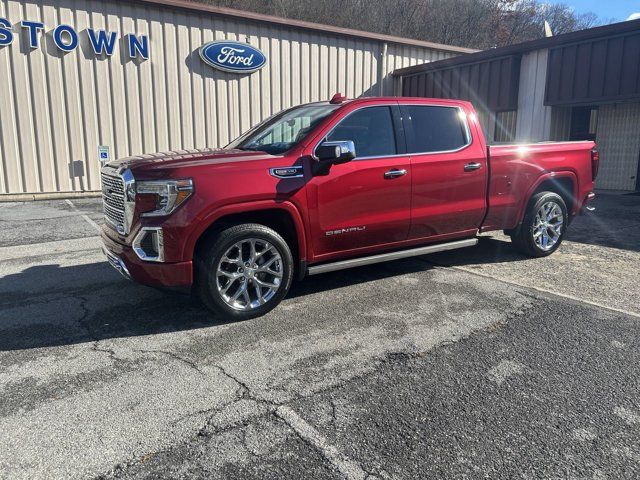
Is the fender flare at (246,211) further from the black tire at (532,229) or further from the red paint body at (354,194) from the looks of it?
the black tire at (532,229)

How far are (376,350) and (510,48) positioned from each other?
11961 millimetres

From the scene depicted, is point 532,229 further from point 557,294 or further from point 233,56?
point 233,56

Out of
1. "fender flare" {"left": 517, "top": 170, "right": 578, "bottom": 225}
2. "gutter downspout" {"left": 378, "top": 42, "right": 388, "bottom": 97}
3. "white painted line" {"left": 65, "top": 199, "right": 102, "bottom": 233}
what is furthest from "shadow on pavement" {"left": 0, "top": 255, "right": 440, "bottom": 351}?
"gutter downspout" {"left": 378, "top": 42, "right": 388, "bottom": 97}

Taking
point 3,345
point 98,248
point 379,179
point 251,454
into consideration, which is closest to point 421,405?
point 251,454

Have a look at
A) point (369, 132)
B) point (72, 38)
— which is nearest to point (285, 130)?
point (369, 132)

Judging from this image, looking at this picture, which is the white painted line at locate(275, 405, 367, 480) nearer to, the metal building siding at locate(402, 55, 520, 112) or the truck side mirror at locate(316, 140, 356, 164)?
the truck side mirror at locate(316, 140, 356, 164)

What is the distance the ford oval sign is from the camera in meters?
13.0

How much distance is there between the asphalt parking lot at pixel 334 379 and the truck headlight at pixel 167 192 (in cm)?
101

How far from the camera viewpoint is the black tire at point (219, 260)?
4.08 metres

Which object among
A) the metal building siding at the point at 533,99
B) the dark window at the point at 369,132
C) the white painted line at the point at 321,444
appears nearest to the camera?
the white painted line at the point at 321,444

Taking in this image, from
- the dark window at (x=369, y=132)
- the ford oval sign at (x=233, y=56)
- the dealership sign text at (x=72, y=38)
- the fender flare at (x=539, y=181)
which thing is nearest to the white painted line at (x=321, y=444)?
the dark window at (x=369, y=132)

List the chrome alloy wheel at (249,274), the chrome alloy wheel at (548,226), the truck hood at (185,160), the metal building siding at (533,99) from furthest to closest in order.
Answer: the metal building siding at (533,99), the chrome alloy wheel at (548,226), the chrome alloy wheel at (249,274), the truck hood at (185,160)

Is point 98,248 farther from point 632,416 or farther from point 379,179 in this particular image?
point 632,416

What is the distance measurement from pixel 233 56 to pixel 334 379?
1184 centimetres
